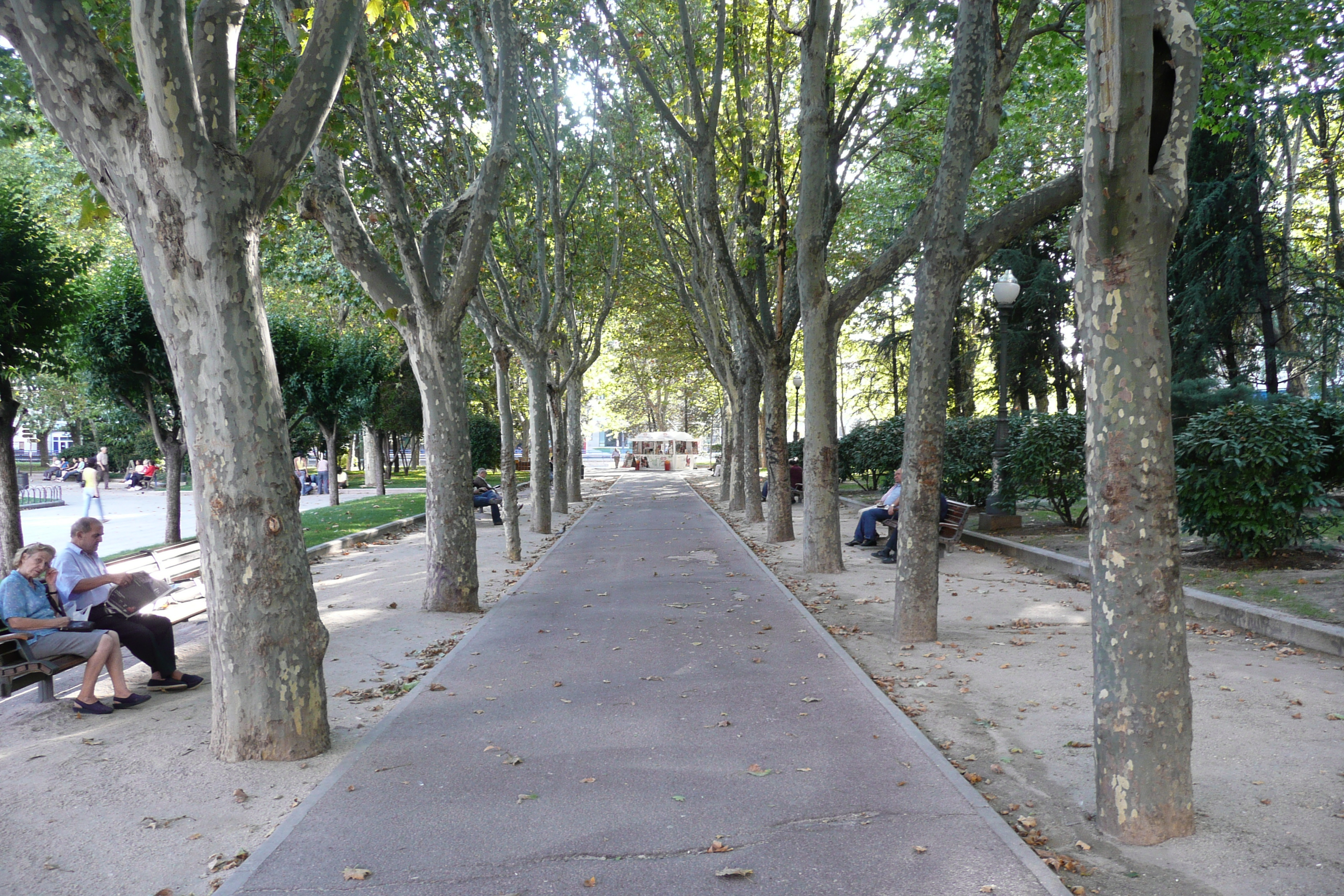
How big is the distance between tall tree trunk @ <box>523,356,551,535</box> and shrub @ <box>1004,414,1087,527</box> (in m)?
8.54

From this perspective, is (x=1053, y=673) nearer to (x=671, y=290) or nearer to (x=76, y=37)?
(x=76, y=37)

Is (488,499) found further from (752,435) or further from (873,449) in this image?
(873,449)

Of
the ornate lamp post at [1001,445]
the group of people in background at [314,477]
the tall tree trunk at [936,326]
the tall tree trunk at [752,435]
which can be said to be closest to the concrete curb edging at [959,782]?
the tall tree trunk at [936,326]

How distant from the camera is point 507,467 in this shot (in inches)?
521

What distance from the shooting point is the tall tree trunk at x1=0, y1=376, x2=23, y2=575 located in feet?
32.9

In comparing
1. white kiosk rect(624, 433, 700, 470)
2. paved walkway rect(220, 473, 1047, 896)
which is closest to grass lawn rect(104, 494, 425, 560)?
paved walkway rect(220, 473, 1047, 896)

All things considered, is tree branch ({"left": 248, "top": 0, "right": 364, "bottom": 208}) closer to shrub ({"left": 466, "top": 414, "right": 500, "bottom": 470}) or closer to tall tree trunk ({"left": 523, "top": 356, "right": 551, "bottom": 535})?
tall tree trunk ({"left": 523, "top": 356, "right": 551, "bottom": 535})

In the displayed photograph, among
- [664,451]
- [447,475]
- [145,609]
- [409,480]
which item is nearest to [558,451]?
[447,475]

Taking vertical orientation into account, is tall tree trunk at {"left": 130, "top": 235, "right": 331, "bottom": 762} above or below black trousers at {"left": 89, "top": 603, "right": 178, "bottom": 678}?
above

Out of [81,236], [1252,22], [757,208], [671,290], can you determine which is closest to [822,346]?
[757,208]

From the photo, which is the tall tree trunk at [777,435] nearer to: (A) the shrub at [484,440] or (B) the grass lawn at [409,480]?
(B) the grass lawn at [409,480]

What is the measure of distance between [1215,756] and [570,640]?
4.91 meters

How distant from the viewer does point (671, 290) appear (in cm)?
2603

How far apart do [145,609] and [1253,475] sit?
422 inches
